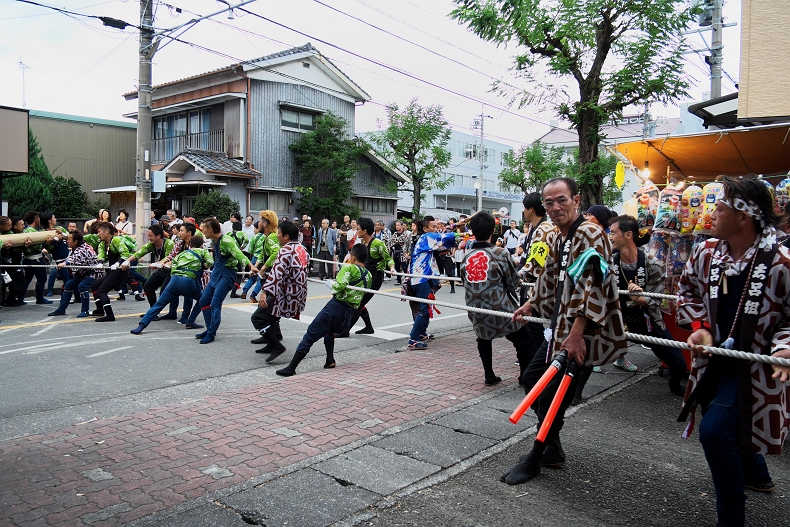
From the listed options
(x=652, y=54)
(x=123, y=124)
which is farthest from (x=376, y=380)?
(x=123, y=124)

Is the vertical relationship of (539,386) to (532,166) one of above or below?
below

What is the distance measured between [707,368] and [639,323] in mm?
3116

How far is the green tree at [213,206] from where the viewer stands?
20219 mm

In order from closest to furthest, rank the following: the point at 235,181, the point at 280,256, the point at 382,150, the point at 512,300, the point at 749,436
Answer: the point at 749,436
the point at 512,300
the point at 280,256
the point at 235,181
the point at 382,150

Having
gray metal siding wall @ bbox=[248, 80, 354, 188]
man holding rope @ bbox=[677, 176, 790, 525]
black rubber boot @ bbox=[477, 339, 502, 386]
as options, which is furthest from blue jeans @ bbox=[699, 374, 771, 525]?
gray metal siding wall @ bbox=[248, 80, 354, 188]

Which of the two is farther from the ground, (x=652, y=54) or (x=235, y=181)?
(x=652, y=54)

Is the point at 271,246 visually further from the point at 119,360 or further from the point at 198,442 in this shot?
the point at 198,442

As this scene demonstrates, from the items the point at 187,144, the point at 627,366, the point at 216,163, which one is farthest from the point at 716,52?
the point at 187,144

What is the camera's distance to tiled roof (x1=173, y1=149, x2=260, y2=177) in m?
21.5

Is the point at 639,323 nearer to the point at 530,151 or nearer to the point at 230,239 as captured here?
the point at 230,239

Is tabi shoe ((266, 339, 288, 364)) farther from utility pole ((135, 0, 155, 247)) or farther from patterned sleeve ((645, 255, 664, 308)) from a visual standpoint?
utility pole ((135, 0, 155, 247))

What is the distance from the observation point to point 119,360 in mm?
7277

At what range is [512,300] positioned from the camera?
628cm

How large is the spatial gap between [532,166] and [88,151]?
83.1 ft
